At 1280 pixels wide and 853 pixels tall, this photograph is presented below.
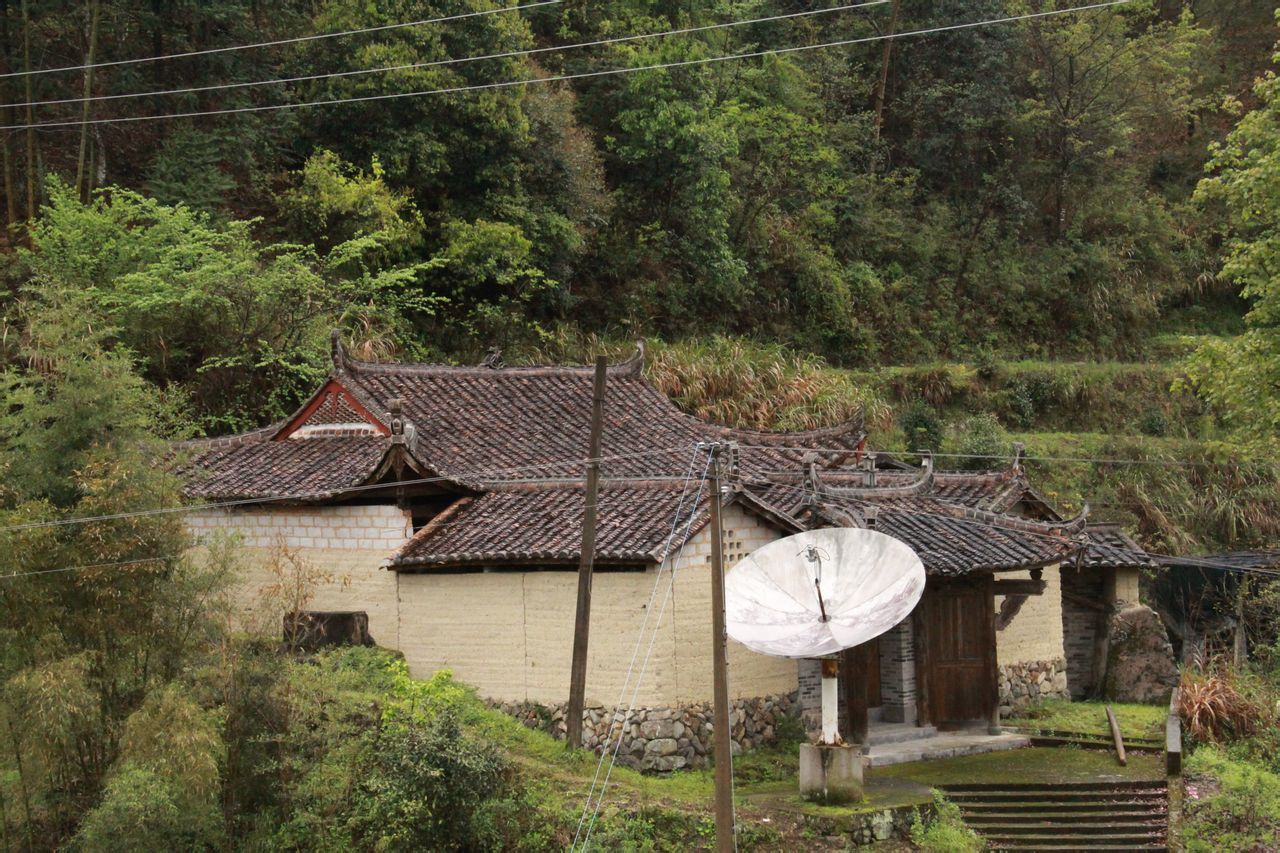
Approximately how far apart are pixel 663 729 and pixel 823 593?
2844 millimetres

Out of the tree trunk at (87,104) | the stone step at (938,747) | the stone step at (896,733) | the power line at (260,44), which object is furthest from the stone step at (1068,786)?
the tree trunk at (87,104)

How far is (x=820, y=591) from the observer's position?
687 inches

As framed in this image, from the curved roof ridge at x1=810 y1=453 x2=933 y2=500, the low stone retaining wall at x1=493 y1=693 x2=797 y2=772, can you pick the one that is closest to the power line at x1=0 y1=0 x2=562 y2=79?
the curved roof ridge at x1=810 y1=453 x2=933 y2=500

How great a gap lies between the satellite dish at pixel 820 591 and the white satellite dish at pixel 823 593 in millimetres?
12

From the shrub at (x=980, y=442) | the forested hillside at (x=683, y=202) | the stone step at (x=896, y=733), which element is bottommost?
the stone step at (x=896, y=733)

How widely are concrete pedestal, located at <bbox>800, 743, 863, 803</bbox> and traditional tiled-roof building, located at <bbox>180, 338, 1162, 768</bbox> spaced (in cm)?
200

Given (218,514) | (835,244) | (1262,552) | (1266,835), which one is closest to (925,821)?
(1266,835)

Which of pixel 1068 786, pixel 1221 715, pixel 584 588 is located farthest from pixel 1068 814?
pixel 584 588

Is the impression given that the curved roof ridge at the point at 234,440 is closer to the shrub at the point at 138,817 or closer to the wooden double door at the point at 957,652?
the shrub at the point at 138,817

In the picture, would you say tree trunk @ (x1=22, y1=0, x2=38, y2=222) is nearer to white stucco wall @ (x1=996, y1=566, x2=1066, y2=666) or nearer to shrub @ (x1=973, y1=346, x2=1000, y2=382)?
white stucco wall @ (x1=996, y1=566, x2=1066, y2=666)

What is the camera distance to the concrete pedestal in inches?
669

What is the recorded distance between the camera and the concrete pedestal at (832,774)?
17.0 m

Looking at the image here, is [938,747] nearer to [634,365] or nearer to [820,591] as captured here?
[820,591]

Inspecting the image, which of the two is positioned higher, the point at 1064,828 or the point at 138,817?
the point at 138,817
